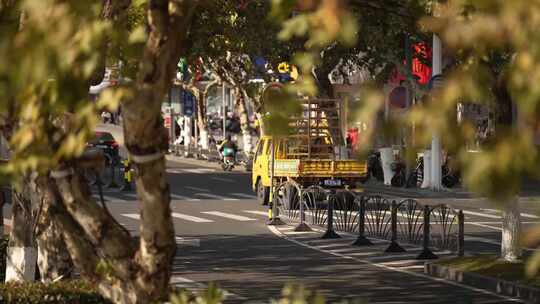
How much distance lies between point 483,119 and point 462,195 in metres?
14.2

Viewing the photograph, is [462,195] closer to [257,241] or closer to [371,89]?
[257,241]

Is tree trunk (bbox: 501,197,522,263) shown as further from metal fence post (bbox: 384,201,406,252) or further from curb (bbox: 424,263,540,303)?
metal fence post (bbox: 384,201,406,252)

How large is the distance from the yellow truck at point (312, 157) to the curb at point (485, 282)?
12.4 m

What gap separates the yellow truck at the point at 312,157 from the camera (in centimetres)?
3506

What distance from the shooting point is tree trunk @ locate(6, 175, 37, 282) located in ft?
50.5

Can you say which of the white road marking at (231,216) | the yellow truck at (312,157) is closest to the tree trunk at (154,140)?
the white road marking at (231,216)

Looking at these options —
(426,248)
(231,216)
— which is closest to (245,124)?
(231,216)

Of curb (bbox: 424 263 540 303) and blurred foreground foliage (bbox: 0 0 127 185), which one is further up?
blurred foreground foliage (bbox: 0 0 127 185)

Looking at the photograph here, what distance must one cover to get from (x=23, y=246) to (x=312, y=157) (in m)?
21.5

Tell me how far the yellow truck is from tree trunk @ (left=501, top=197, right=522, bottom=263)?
1287 cm

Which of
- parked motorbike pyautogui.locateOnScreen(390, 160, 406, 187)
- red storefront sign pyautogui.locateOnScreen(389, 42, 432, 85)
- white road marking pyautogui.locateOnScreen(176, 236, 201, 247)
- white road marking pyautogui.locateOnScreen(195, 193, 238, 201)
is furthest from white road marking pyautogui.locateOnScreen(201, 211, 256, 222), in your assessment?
red storefront sign pyautogui.locateOnScreen(389, 42, 432, 85)

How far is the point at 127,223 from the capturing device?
101 ft

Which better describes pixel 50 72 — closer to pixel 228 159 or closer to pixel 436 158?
pixel 436 158

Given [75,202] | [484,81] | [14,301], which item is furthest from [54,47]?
[14,301]
